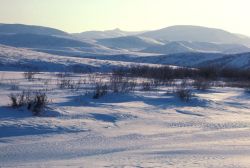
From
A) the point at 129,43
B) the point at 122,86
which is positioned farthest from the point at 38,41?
the point at 122,86

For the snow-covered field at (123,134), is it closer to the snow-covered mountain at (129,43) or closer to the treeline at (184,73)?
the treeline at (184,73)

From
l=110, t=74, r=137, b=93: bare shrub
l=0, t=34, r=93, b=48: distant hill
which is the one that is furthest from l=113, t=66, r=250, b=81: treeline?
l=0, t=34, r=93, b=48: distant hill

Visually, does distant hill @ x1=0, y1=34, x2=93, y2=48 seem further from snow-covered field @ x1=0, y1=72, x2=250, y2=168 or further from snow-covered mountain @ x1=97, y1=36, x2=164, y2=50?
snow-covered field @ x1=0, y1=72, x2=250, y2=168

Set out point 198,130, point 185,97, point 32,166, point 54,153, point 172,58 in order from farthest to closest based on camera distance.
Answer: point 172,58 < point 185,97 < point 198,130 < point 54,153 < point 32,166

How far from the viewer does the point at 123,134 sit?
754cm

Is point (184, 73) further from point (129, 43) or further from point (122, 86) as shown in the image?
point (129, 43)

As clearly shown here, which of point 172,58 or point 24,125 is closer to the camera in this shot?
point 24,125

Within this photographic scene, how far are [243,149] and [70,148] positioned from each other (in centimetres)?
230

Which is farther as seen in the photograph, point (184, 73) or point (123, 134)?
point (184, 73)

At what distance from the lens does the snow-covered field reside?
5.67 meters

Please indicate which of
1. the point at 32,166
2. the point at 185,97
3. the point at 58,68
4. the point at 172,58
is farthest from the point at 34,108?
the point at 172,58

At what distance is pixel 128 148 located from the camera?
6434mm

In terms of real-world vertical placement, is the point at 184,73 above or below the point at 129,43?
below

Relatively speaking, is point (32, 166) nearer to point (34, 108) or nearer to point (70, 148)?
point (70, 148)
